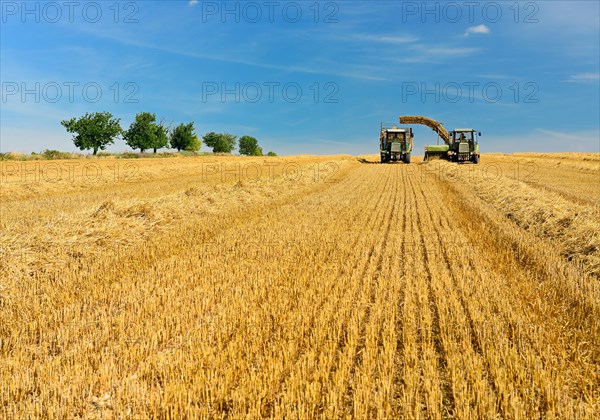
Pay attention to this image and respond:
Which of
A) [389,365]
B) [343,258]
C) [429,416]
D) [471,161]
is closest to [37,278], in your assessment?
[343,258]

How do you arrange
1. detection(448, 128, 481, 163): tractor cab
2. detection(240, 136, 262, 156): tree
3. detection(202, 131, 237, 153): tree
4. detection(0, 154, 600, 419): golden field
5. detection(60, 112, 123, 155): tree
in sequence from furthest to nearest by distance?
detection(240, 136, 262, 156): tree, detection(202, 131, 237, 153): tree, detection(60, 112, 123, 155): tree, detection(448, 128, 481, 163): tractor cab, detection(0, 154, 600, 419): golden field

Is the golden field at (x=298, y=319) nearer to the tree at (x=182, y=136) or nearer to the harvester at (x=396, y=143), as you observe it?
the harvester at (x=396, y=143)

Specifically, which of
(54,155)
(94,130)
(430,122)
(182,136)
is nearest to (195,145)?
(182,136)

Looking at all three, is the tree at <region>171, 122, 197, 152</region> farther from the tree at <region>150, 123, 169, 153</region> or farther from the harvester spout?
the harvester spout

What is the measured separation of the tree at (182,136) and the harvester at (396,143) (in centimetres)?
5081

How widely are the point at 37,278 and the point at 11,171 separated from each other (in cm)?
2401

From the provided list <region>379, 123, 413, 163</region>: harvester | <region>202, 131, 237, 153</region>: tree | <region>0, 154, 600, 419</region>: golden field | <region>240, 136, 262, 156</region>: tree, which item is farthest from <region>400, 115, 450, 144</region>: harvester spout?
<region>240, 136, 262, 156</region>: tree

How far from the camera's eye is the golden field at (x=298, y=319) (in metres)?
3.07

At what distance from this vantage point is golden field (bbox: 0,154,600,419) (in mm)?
3066

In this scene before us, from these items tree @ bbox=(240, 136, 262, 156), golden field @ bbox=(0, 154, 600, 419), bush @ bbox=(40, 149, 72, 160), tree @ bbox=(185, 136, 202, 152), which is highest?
tree @ bbox=(240, 136, 262, 156)

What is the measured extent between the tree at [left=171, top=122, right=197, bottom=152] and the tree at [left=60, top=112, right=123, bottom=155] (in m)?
14.0

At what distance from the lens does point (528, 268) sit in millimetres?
6336

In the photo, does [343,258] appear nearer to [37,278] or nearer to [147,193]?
[37,278]

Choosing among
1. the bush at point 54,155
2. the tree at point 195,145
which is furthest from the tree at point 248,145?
the bush at point 54,155
